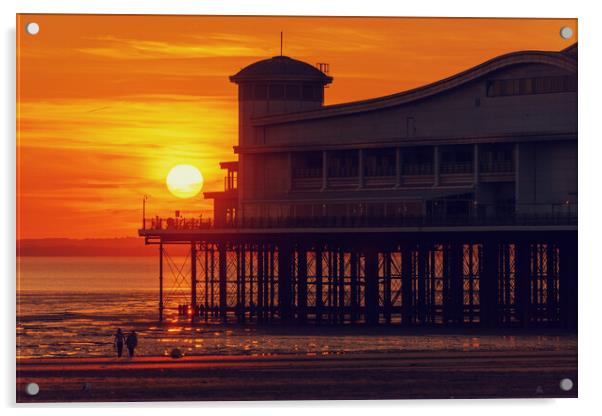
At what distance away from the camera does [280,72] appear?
9256 cm

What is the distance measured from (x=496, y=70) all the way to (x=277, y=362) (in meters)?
25.7

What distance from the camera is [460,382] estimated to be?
50.8 meters

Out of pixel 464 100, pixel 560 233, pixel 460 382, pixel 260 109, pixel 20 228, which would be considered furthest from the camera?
pixel 260 109

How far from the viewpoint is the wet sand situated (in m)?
47.6

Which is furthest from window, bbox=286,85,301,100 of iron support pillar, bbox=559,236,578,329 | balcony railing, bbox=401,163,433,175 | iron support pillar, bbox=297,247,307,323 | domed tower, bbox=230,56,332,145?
iron support pillar, bbox=559,236,578,329

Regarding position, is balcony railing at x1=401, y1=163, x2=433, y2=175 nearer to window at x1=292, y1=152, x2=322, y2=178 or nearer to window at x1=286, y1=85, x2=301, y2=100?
window at x1=292, y1=152, x2=322, y2=178

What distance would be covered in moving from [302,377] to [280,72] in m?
42.4

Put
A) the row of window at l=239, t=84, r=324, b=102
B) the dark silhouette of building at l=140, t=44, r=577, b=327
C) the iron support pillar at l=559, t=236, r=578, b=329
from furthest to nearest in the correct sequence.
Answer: the row of window at l=239, t=84, r=324, b=102, the dark silhouette of building at l=140, t=44, r=577, b=327, the iron support pillar at l=559, t=236, r=578, b=329

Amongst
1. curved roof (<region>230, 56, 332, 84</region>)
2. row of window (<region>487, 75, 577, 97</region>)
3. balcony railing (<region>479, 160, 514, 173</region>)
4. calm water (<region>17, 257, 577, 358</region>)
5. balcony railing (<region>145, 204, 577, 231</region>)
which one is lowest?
calm water (<region>17, 257, 577, 358</region>)

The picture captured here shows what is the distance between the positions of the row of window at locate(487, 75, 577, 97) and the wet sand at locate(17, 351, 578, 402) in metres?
17.9

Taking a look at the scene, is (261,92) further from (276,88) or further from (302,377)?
(302,377)

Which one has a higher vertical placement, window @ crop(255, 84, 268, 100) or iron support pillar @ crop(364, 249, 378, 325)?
window @ crop(255, 84, 268, 100)

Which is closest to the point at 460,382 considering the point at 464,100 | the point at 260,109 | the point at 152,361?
the point at 152,361

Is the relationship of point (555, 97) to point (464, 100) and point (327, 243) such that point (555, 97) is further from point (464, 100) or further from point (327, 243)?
point (327, 243)
